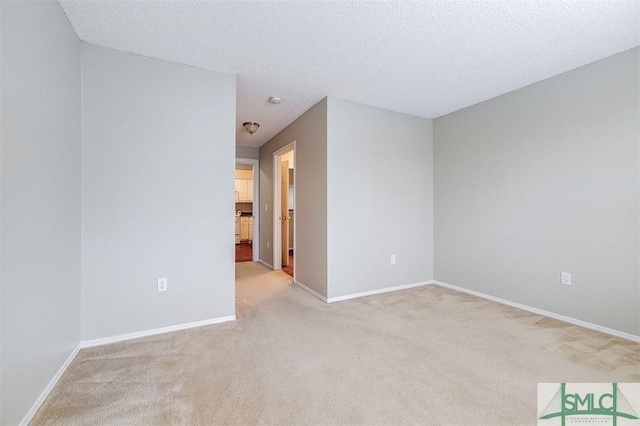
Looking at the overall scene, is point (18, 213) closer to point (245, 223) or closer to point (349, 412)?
point (349, 412)

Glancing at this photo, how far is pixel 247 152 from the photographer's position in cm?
587

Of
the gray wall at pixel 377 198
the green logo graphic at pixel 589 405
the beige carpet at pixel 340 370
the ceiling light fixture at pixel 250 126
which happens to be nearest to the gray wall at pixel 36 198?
the beige carpet at pixel 340 370

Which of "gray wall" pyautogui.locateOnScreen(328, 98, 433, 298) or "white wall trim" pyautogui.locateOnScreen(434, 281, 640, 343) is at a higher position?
"gray wall" pyautogui.locateOnScreen(328, 98, 433, 298)

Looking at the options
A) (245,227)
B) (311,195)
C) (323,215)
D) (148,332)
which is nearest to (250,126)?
(311,195)

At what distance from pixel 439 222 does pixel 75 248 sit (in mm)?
4094

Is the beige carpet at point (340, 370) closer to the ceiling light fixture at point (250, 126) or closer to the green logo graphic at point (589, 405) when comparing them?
A: the green logo graphic at point (589, 405)

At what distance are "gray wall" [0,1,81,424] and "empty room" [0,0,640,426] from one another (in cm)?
2

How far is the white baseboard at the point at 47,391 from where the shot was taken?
144 centimetres

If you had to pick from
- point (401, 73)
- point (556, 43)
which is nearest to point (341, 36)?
point (401, 73)

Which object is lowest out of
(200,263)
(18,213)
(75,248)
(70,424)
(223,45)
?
(70,424)

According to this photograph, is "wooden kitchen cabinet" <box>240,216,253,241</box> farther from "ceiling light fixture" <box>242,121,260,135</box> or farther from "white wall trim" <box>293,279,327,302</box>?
"white wall trim" <box>293,279,327,302</box>

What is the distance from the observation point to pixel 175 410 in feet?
5.03

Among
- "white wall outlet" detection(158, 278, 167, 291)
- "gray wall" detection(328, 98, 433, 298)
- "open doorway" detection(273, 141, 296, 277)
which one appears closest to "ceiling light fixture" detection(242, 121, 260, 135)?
"open doorway" detection(273, 141, 296, 277)

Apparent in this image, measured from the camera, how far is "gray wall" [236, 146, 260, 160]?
5.79 m
